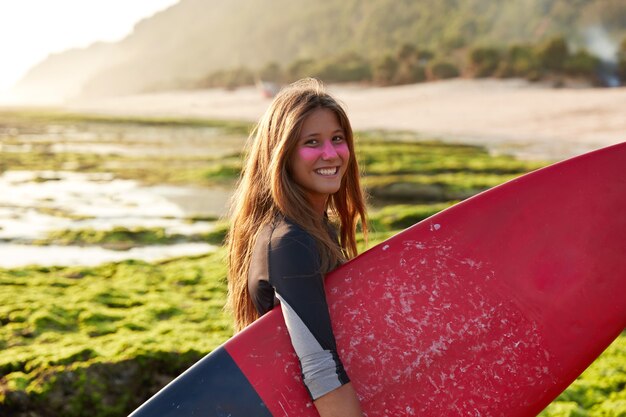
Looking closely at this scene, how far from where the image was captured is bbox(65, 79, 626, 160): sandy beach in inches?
672

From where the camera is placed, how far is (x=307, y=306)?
6.21ft

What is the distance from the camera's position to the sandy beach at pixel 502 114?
17.1 meters

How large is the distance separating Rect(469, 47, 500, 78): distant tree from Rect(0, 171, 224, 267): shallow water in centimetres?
2076

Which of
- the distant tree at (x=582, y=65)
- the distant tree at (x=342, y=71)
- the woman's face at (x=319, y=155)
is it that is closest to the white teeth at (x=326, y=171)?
the woman's face at (x=319, y=155)

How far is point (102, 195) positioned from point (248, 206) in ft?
34.3

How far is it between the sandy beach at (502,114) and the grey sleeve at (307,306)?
12076 millimetres

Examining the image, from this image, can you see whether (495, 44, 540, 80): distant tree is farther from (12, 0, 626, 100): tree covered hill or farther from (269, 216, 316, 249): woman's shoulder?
(269, 216, 316, 249): woman's shoulder

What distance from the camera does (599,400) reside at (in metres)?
3.71

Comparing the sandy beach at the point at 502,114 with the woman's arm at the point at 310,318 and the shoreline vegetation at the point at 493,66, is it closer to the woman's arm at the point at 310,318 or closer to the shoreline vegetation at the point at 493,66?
the shoreline vegetation at the point at 493,66

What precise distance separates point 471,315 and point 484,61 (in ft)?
100

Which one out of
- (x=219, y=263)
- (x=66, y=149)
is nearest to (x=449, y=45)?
(x=66, y=149)

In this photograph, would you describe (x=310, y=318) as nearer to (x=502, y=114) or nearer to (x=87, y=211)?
(x=87, y=211)

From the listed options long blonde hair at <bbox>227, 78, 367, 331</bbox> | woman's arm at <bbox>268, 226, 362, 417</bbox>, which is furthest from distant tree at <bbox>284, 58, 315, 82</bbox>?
woman's arm at <bbox>268, 226, 362, 417</bbox>

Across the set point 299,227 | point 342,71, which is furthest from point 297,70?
point 299,227
